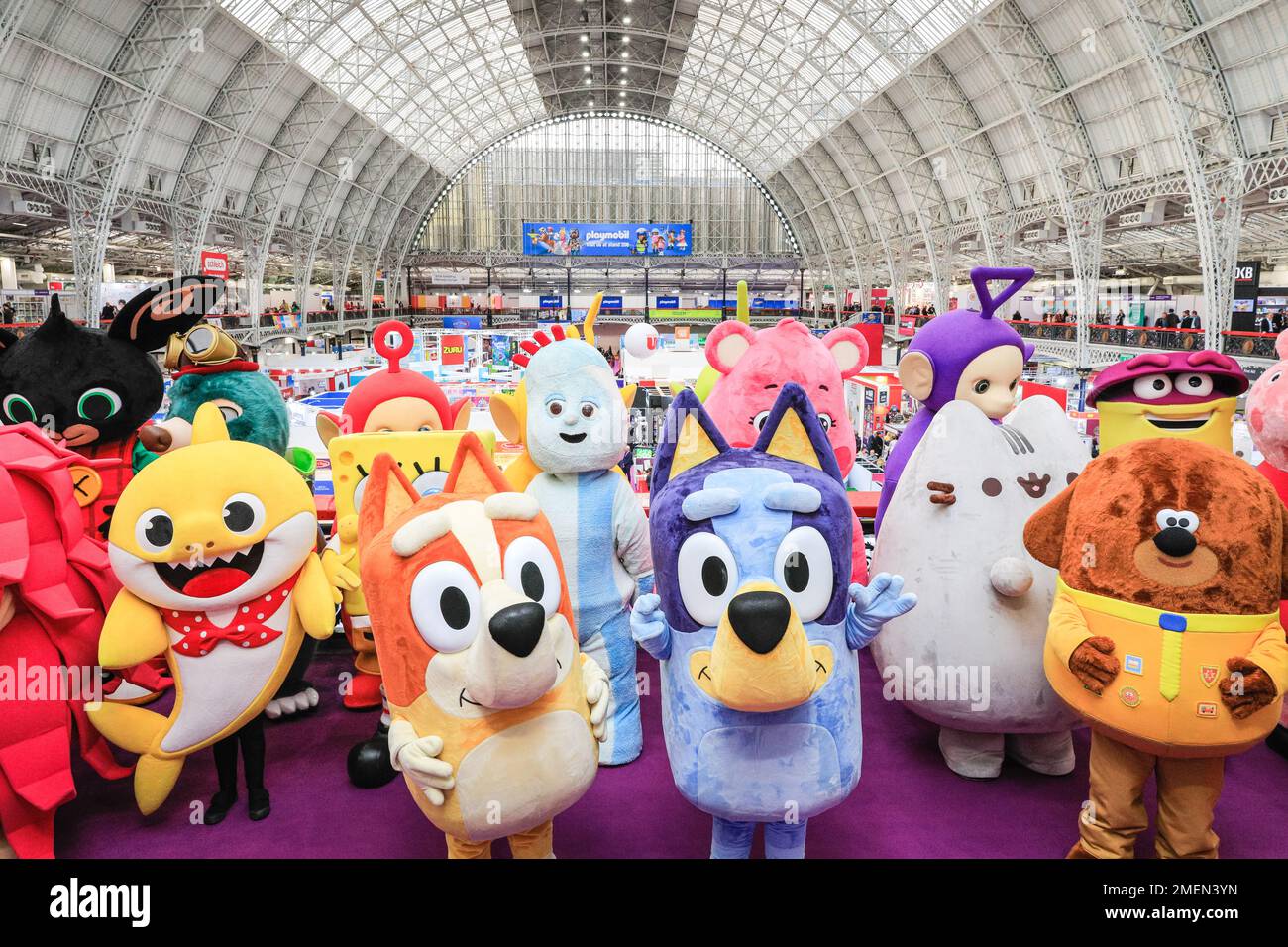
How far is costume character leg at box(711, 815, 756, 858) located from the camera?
2.44m

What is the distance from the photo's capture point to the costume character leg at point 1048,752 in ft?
10.2

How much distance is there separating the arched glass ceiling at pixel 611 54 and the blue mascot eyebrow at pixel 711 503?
627 inches

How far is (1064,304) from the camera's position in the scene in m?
25.5

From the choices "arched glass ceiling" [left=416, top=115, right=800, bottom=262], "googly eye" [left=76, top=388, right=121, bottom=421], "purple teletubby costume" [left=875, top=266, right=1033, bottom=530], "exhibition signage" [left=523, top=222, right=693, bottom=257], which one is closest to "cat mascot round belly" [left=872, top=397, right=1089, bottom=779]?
"purple teletubby costume" [left=875, top=266, right=1033, bottom=530]

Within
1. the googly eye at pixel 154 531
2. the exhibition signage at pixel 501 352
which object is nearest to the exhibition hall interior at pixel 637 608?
the googly eye at pixel 154 531

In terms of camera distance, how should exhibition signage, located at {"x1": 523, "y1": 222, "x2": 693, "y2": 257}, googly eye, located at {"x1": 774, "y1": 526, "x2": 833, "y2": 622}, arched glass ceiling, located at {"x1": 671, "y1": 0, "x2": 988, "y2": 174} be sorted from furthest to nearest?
exhibition signage, located at {"x1": 523, "y1": 222, "x2": 693, "y2": 257} → arched glass ceiling, located at {"x1": 671, "y1": 0, "x2": 988, "y2": 174} → googly eye, located at {"x1": 774, "y1": 526, "x2": 833, "y2": 622}

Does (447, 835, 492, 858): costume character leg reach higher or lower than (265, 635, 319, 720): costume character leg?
higher

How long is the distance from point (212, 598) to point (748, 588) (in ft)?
5.68

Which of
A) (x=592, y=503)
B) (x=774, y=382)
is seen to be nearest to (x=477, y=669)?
(x=592, y=503)

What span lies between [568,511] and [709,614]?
108cm

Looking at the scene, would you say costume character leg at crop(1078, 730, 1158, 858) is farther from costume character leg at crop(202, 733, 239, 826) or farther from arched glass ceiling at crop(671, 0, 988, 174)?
arched glass ceiling at crop(671, 0, 988, 174)

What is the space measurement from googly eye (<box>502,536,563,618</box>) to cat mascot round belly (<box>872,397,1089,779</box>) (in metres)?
1.38

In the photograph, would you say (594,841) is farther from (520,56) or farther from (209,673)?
(520,56)

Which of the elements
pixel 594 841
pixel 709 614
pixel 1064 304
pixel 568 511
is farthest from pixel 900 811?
pixel 1064 304
